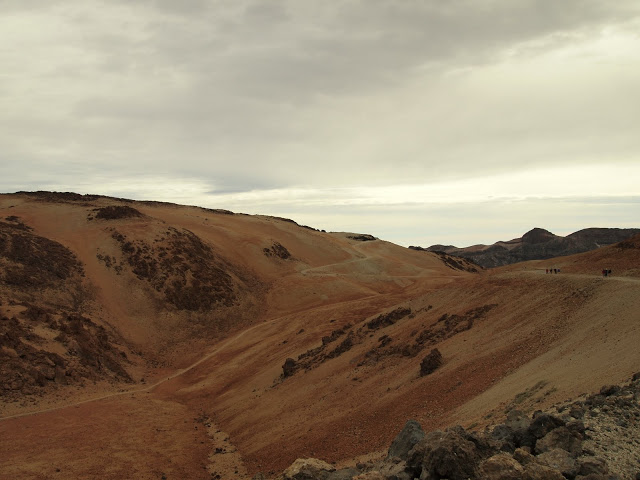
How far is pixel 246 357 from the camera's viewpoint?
1407 inches

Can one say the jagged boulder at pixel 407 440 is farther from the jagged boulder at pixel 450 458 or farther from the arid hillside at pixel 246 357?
the arid hillside at pixel 246 357

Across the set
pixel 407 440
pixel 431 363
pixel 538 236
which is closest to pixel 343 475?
pixel 407 440

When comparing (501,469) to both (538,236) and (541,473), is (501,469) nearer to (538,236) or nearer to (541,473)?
(541,473)

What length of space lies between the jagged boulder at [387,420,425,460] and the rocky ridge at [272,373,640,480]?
46 centimetres

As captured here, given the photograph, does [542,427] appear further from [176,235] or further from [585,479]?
[176,235]

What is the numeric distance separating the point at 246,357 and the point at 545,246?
374 ft

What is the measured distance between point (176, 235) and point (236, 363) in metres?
28.2

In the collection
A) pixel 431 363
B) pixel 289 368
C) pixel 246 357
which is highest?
pixel 431 363

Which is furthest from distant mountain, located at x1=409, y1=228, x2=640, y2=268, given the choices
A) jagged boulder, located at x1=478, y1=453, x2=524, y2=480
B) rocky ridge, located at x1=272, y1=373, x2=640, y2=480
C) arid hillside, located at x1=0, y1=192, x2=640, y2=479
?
jagged boulder, located at x1=478, y1=453, x2=524, y2=480

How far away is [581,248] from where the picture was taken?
11862 centimetres

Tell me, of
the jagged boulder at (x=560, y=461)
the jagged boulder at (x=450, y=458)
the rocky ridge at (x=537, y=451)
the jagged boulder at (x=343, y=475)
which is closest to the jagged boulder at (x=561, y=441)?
the rocky ridge at (x=537, y=451)

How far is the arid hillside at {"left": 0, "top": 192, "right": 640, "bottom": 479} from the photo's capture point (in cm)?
1730

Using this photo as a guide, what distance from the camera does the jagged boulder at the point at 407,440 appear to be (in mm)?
10930

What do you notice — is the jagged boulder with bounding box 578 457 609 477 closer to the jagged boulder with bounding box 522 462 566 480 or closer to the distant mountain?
the jagged boulder with bounding box 522 462 566 480
